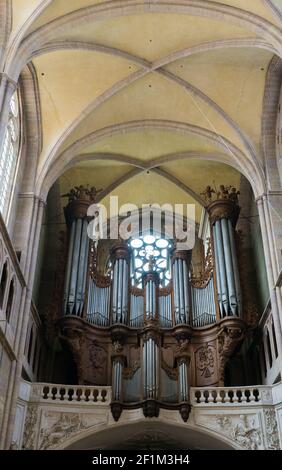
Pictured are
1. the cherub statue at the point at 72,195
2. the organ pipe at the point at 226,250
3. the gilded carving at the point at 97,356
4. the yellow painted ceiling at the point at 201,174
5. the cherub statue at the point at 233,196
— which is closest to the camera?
the gilded carving at the point at 97,356

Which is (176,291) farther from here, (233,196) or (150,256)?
(233,196)

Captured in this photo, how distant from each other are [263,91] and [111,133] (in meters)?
5.02

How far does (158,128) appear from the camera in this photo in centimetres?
1958

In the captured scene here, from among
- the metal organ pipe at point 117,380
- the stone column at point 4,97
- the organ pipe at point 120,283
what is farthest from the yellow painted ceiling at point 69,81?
the metal organ pipe at point 117,380

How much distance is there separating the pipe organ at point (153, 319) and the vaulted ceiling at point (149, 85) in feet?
7.03

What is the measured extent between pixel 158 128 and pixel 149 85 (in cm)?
170

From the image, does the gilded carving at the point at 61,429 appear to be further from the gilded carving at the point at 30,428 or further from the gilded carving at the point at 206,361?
the gilded carving at the point at 206,361

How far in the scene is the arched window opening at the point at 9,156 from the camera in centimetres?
1622

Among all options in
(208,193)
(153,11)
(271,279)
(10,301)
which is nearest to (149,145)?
(208,193)

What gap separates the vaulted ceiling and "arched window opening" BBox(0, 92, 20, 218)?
0.91m

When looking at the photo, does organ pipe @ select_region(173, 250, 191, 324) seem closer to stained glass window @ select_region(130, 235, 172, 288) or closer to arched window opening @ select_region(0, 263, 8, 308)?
stained glass window @ select_region(130, 235, 172, 288)

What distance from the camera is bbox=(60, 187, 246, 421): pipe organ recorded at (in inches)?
625

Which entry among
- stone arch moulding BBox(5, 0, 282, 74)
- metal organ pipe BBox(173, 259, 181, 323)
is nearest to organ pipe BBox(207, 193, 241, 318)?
metal organ pipe BBox(173, 259, 181, 323)

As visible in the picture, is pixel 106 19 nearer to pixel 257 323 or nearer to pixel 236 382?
pixel 257 323
